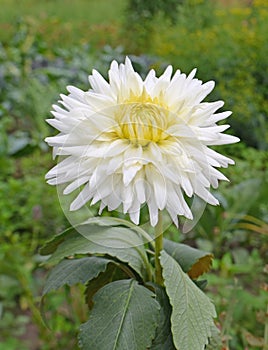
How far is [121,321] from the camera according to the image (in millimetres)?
897

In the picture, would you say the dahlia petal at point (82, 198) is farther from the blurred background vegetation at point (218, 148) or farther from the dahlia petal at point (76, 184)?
the blurred background vegetation at point (218, 148)

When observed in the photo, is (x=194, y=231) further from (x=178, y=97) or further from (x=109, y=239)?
(x=178, y=97)

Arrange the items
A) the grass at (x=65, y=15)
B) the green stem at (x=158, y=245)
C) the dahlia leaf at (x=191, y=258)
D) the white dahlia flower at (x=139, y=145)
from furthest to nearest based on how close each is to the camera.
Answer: the grass at (x=65, y=15), the dahlia leaf at (x=191, y=258), the green stem at (x=158, y=245), the white dahlia flower at (x=139, y=145)

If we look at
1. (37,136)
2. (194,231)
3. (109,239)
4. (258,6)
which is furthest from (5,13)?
(109,239)

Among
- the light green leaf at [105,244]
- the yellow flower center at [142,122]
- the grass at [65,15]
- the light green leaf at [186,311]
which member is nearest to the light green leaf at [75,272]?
the light green leaf at [105,244]

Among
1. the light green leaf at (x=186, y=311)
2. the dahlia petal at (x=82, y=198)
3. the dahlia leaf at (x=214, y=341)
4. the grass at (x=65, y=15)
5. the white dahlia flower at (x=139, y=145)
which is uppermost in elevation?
the grass at (x=65, y=15)

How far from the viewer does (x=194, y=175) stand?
0.81m

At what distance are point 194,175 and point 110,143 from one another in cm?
13

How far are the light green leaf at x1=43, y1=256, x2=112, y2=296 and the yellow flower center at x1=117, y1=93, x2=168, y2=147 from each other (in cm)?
27

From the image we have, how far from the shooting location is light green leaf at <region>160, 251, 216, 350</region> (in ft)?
2.77

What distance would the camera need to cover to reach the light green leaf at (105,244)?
980mm

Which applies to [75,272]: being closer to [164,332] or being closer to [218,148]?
[164,332]

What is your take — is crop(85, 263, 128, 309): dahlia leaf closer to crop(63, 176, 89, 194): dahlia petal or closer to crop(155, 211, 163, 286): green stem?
crop(155, 211, 163, 286): green stem

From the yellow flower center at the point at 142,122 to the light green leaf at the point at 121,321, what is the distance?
0.86 ft
